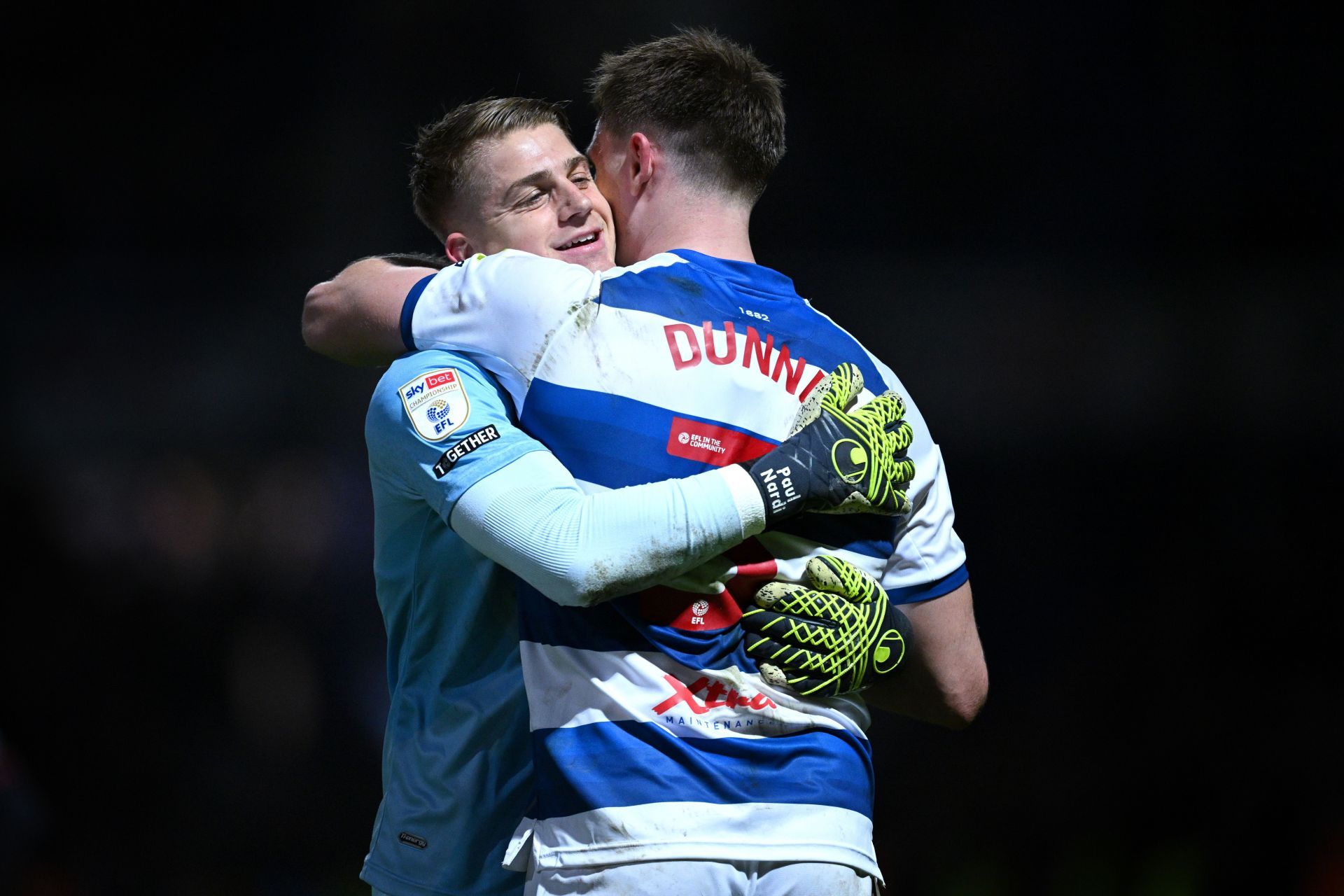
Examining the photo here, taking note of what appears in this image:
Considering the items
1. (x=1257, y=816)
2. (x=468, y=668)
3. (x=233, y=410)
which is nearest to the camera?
(x=468, y=668)

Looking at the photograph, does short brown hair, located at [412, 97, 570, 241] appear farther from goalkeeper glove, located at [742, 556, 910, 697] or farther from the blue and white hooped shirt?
goalkeeper glove, located at [742, 556, 910, 697]

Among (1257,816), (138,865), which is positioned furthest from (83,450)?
(1257,816)

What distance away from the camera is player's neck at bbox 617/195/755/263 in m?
1.88

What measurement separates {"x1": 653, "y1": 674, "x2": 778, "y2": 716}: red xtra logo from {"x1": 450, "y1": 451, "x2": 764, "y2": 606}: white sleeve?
0.16 metres

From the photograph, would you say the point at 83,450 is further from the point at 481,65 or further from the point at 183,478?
the point at 481,65

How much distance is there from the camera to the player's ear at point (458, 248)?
7.32 feet

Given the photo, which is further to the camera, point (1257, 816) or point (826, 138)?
point (826, 138)

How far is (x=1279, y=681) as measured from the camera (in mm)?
5449

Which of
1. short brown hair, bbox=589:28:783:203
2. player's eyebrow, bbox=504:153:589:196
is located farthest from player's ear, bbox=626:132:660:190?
player's eyebrow, bbox=504:153:589:196

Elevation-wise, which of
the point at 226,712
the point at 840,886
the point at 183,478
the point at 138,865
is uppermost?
the point at 840,886

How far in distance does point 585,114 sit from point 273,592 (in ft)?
9.12

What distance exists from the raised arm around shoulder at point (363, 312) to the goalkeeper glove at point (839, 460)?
23.3 inches

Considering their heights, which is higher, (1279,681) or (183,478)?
(183,478)

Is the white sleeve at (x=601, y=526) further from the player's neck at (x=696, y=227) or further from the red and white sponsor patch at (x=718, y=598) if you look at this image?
the player's neck at (x=696, y=227)
